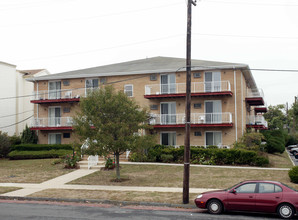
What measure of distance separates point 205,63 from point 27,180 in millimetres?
19563

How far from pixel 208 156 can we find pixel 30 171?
1324cm

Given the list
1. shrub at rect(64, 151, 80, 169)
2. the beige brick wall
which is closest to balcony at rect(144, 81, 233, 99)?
the beige brick wall

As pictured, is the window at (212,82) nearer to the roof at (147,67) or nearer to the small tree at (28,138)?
the roof at (147,67)

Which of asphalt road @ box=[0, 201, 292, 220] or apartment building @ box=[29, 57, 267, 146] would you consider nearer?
asphalt road @ box=[0, 201, 292, 220]

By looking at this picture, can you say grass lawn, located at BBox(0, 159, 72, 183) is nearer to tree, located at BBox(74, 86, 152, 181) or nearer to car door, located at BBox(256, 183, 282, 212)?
tree, located at BBox(74, 86, 152, 181)

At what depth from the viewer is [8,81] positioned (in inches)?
1775

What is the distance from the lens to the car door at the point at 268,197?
1276cm

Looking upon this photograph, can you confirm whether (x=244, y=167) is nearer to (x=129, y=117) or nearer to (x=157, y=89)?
(x=129, y=117)

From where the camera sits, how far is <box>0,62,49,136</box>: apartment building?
44.2 m

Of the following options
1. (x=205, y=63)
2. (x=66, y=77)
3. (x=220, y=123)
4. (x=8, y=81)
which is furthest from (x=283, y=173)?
(x=8, y=81)

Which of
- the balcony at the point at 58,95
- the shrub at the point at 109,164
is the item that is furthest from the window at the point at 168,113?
the shrub at the point at 109,164

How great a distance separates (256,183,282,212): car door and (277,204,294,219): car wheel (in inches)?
7.3

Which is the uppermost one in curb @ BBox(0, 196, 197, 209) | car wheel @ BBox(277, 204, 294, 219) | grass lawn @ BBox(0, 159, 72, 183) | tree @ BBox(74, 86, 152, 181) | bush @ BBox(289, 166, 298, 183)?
tree @ BBox(74, 86, 152, 181)

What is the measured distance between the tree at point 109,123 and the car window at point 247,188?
8.39 m
